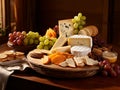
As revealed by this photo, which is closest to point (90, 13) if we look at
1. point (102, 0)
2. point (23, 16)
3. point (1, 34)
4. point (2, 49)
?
point (102, 0)

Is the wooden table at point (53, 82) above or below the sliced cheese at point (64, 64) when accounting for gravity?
below

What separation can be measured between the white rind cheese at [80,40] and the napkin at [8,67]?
0.99ft

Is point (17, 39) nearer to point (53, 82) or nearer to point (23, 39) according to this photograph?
point (23, 39)

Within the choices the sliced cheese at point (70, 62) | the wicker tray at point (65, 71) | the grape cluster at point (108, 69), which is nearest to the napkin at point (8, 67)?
the wicker tray at point (65, 71)

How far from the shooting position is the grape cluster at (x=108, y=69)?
153cm

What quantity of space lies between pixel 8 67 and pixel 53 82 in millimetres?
336

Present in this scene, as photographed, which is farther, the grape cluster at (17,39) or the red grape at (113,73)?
the grape cluster at (17,39)

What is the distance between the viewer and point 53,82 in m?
1.46

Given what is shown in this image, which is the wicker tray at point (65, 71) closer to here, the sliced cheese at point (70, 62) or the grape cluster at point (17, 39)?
the sliced cheese at point (70, 62)

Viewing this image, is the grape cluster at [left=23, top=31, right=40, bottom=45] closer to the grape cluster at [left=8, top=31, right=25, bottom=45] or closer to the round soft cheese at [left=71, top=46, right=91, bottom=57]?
the grape cluster at [left=8, top=31, right=25, bottom=45]

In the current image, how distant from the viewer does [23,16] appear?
333cm

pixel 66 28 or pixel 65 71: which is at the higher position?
pixel 66 28

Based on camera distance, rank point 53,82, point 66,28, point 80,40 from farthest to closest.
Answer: point 66,28, point 80,40, point 53,82

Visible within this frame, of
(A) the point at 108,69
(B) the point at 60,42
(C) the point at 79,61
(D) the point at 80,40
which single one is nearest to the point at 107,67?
(A) the point at 108,69
